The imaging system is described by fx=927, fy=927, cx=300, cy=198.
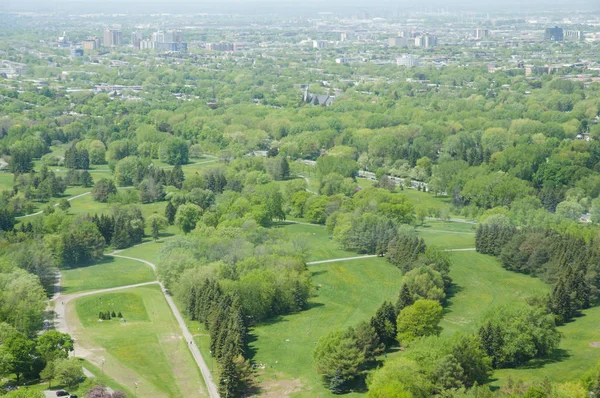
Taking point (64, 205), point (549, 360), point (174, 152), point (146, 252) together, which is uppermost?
point (174, 152)

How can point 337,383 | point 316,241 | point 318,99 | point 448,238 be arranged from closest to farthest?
point 337,383, point 316,241, point 448,238, point 318,99

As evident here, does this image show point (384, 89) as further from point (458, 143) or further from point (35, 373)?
point (35, 373)

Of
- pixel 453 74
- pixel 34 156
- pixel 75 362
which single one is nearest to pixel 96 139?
pixel 34 156

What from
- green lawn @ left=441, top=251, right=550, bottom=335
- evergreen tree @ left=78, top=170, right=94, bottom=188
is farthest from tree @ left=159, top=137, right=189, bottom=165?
green lawn @ left=441, top=251, right=550, bottom=335

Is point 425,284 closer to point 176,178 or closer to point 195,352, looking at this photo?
point 195,352

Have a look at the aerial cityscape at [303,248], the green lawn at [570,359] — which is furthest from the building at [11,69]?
the green lawn at [570,359]

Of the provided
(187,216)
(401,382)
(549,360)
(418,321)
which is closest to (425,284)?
(418,321)
